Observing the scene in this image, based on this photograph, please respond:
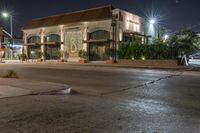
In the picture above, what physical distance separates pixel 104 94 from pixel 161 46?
76.4ft

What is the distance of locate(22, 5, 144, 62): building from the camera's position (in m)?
37.6

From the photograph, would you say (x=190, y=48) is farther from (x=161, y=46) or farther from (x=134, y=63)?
(x=134, y=63)

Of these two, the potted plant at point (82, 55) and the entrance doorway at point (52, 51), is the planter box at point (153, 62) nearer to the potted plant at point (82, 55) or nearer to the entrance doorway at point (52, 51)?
the potted plant at point (82, 55)

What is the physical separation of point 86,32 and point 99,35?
205cm

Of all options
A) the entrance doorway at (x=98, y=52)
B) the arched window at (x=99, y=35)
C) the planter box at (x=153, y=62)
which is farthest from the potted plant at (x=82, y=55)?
the planter box at (x=153, y=62)

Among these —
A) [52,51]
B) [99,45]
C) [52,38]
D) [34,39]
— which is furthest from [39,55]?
[99,45]

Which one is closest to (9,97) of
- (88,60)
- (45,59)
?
(88,60)

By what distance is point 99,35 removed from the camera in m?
39.3

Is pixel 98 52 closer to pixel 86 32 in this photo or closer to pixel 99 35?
pixel 99 35

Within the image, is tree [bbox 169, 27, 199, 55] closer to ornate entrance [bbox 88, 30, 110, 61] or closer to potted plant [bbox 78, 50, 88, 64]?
ornate entrance [bbox 88, 30, 110, 61]

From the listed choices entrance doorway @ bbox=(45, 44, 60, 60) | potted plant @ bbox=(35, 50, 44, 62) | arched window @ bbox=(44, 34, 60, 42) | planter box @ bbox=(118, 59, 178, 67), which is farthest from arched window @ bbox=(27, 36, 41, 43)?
planter box @ bbox=(118, 59, 178, 67)

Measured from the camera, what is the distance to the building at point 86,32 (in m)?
37.6

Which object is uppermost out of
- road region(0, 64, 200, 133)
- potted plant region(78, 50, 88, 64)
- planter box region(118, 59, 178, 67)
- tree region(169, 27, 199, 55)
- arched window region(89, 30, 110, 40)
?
arched window region(89, 30, 110, 40)

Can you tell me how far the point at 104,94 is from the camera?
11000 mm
